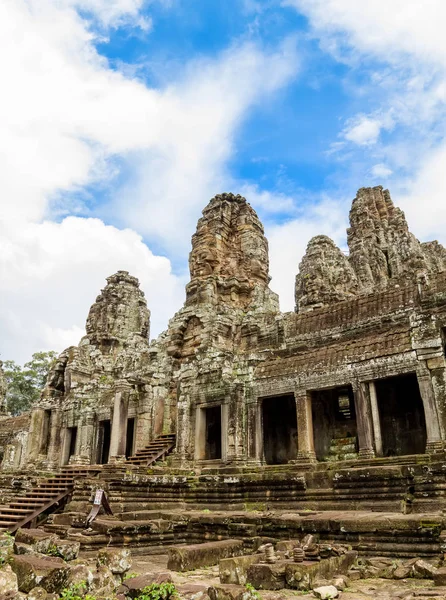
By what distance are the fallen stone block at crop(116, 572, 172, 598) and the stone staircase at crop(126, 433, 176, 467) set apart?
40.5ft

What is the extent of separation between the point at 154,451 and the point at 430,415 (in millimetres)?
10658

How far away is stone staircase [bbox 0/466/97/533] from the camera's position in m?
13.2

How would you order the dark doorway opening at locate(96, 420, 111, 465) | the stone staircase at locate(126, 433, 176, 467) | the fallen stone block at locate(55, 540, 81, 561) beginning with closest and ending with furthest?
the fallen stone block at locate(55, 540, 81, 561), the stone staircase at locate(126, 433, 176, 467), the dark doorway opening at locate(96, 420, 111, 465)

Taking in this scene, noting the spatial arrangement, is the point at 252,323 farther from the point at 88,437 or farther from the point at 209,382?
the point at 88,437

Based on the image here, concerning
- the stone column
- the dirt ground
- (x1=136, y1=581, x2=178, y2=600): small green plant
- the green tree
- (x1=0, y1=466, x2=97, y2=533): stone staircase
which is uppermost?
the green tree

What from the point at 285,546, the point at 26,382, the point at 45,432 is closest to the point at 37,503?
the point at 285,546

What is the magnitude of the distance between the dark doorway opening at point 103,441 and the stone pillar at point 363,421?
46.8 feet

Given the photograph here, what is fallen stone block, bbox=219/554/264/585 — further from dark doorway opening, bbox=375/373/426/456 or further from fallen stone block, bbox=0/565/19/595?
dark doorway opening, bbox=375/373/426/456

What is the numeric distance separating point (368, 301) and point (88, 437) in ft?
49.8

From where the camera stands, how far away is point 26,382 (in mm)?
49625

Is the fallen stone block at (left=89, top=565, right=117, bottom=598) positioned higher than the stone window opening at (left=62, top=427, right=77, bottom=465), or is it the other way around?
the stone window opening at (left=62, top=427, right=77, bottom=465)

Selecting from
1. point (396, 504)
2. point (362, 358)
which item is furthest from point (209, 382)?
point (396, 504)

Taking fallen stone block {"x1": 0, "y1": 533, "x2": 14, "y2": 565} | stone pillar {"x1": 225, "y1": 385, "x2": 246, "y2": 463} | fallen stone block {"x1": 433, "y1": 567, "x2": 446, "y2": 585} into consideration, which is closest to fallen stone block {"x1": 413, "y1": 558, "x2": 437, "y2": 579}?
fallen stone block {"x1": 433, "y1": 567, "x2": 446, "y2": 585}

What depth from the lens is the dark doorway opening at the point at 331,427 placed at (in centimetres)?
1697
